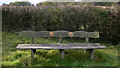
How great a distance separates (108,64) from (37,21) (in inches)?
168

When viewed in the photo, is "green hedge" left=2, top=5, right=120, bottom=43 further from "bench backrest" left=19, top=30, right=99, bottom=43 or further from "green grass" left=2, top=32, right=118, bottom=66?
"bench backrest" left=19, top=30, right=99, bottom=43

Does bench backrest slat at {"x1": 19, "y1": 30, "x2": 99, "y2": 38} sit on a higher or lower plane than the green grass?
higher

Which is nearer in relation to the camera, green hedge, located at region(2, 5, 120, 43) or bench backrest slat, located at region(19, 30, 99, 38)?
bench backrest slat, located at region(19, 30, 99, 38)

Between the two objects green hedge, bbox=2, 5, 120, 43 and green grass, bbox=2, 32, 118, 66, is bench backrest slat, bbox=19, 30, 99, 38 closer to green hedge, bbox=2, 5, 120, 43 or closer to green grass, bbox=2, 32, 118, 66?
green grass, bbox=2, 32, 118, 66

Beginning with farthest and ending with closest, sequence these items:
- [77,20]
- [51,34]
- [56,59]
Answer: [77,20]
[51,34]
[56,59]

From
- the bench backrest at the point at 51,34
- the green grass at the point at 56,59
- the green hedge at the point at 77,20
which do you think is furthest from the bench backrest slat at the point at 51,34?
the green hedge at the point at 77,20

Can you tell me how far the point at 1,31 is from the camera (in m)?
9.93

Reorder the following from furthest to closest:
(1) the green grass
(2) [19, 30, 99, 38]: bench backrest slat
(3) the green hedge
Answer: (3) the green hedge < (2) [19, 30, 99, 38]: bench backrest slat < (1) the green grass

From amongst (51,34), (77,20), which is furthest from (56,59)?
(77,20)

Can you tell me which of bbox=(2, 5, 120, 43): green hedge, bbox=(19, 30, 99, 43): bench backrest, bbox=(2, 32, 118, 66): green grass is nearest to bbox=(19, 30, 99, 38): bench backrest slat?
bbox=(19, 30, 99, 43): bench backrest

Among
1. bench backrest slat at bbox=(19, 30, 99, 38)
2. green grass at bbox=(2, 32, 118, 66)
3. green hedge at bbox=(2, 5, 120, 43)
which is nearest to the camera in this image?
green grass at bbox=(2, 32, 118, 66)

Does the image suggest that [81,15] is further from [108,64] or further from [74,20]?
[108,64]

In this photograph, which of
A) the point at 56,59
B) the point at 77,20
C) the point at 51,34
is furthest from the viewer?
the point at 77,20

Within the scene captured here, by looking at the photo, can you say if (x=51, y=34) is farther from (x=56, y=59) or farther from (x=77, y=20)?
(x=77, y=20)
